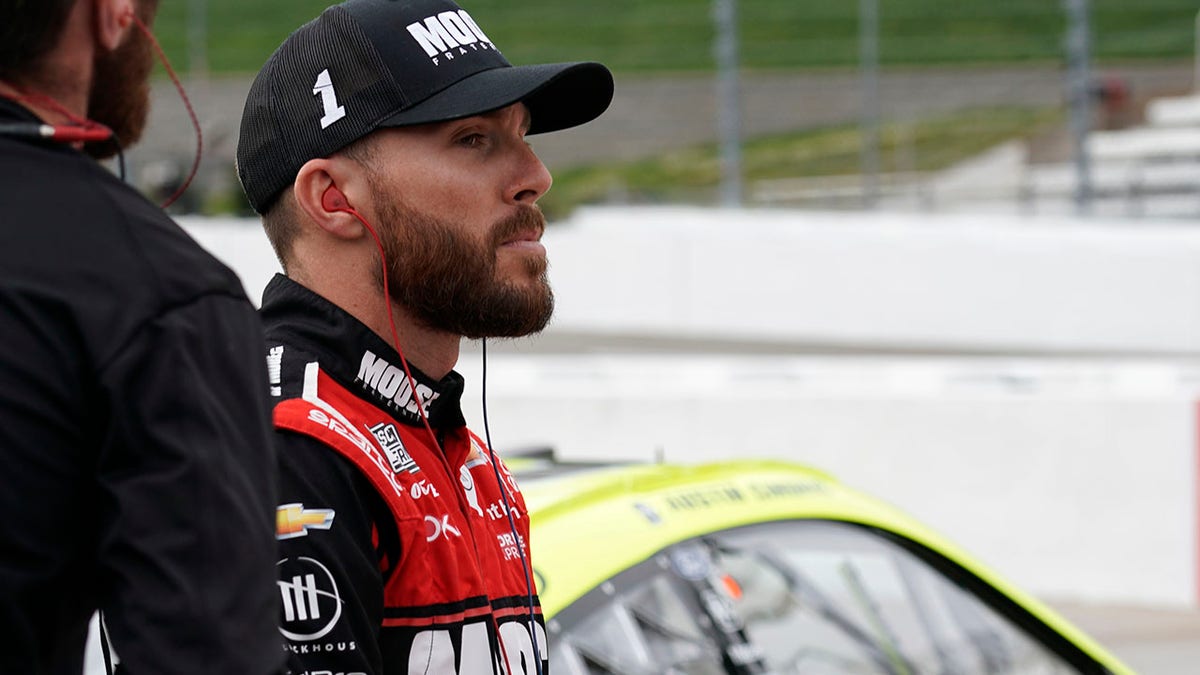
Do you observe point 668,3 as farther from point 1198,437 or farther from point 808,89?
point 1198,437

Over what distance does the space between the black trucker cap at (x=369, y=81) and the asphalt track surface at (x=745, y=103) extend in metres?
13.7

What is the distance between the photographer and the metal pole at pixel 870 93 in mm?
15781

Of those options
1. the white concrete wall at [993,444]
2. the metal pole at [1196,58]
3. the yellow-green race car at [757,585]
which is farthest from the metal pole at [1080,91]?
the yellow-green race car at [757,585]

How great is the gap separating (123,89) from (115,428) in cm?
32

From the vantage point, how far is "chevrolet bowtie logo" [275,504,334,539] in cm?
167

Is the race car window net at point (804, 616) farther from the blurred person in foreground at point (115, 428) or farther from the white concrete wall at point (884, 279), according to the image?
the white concrete wall at point (884, 279)

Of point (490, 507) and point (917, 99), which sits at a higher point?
point (917, 99)

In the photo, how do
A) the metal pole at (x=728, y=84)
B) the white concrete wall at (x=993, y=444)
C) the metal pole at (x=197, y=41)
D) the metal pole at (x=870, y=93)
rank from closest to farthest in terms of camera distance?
the white concrete wall at (x=993, y=444) → the metal pole at (x=728, y=84) → the metal pole at (x=870, y=93) → the metal pole at (x=197, y=41)

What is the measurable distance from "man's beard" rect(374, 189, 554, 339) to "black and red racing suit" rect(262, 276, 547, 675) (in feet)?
0.23

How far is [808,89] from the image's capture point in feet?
57.8

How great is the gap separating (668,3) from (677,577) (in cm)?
1666

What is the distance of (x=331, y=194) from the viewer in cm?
→ 190

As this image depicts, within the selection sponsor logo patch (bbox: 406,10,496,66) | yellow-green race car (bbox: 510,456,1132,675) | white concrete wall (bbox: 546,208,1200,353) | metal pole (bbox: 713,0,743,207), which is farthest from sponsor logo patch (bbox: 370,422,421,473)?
metal pole (bbox: 713,0,743,207)

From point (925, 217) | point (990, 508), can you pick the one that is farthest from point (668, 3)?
point (990, 508)
